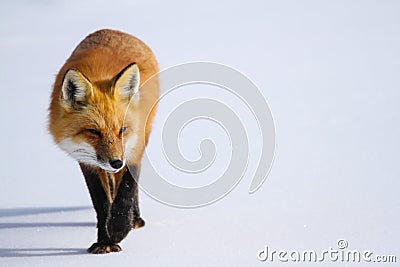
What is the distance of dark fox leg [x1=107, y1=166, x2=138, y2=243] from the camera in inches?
186

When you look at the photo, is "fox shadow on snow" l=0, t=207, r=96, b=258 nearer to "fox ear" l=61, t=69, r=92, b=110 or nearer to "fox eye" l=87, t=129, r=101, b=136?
"fox eye" l=87, t=129, r=101, b=136

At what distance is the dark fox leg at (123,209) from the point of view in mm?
4719

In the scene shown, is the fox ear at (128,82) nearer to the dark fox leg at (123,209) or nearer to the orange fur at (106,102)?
the orange fur at (106,102)

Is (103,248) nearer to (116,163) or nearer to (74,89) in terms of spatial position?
(116,163)

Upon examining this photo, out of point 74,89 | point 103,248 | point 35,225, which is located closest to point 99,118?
point 74,89

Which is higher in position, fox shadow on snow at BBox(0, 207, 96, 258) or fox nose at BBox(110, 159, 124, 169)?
fox nose at BBox(110, 159, 124, 169)

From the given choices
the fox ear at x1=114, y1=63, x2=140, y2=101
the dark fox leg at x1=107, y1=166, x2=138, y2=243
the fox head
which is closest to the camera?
the fox head

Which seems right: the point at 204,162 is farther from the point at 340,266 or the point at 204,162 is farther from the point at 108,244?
the point at 340,266

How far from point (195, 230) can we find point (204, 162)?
148 centimetres

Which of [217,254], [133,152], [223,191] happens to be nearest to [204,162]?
[223,191]

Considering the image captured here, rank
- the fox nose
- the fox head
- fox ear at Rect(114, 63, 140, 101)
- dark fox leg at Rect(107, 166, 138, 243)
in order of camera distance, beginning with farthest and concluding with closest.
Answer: dark fox leg at Rect(107, 166, 138, 243)
fox ear at Rect(114, 63, 140, 101)
the fox head
the fox nose

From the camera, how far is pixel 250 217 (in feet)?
17.0

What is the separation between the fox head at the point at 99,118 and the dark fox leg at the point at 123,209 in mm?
279

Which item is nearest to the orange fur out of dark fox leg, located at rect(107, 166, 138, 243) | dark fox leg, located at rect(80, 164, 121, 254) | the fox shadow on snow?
dark fox leg, located at rect(107, 166, 138, 243)
